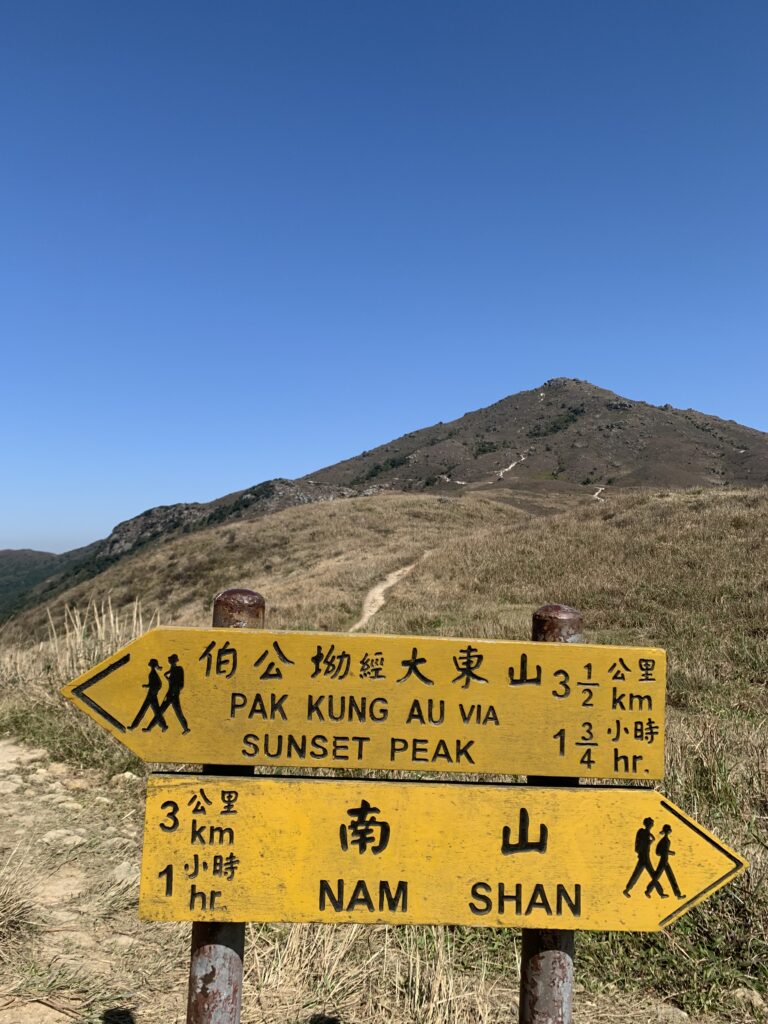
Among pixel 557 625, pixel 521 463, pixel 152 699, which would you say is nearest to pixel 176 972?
pixel 152 699

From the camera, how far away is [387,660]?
2.09 metres

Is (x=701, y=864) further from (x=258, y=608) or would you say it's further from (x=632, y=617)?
(x=632, y=617)

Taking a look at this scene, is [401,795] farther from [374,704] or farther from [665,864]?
[665,864]

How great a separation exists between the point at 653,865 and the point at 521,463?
263ft

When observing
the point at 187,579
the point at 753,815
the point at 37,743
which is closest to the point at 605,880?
the point at 753,815

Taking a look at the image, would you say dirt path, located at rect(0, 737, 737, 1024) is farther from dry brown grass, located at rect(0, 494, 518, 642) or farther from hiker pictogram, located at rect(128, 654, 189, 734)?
dry brown grass, located at rect(0, 494, 518, 642)

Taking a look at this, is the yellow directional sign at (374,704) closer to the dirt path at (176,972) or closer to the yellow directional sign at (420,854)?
the yellow directional sign at (420,854)

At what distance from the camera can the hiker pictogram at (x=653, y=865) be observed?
2.04 metres

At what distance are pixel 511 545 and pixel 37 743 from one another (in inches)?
Result: 583

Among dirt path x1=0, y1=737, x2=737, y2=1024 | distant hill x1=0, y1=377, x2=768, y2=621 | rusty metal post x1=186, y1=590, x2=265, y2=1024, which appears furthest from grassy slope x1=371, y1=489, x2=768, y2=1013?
distant hill x1=0, y1=377, x2=768, y2=621

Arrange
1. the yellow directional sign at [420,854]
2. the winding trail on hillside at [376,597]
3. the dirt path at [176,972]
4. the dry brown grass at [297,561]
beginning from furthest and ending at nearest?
the dry brown grass at [297,561], the winding trail on hillside at [376,597], the dirt path at [176,972], the yellow directional sign at [420,854]

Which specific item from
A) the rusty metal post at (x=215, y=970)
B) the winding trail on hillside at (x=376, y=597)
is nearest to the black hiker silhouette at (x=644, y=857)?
the rusty metal post at (x=215, y=970)

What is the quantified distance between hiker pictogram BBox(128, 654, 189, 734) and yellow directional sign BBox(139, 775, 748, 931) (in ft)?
0.55

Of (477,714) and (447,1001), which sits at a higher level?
(477,714)
